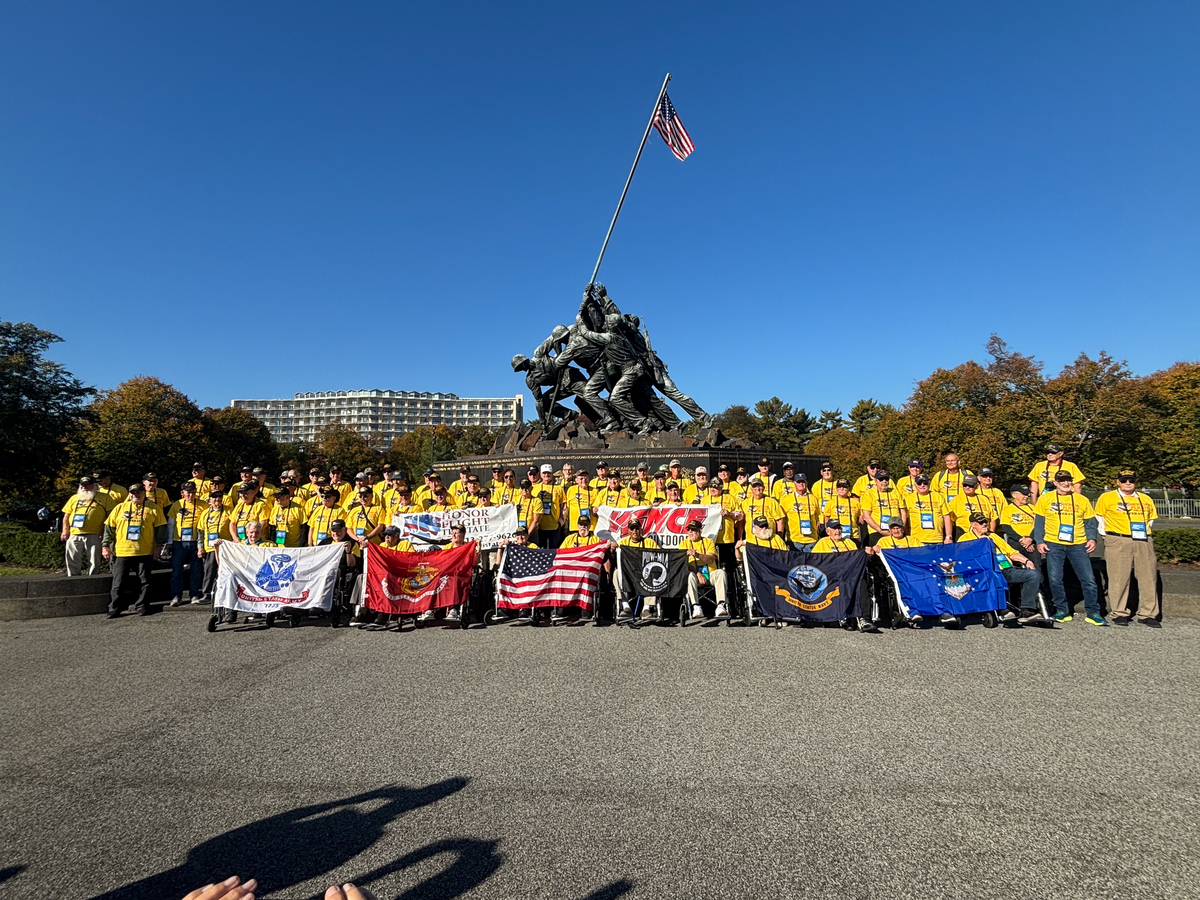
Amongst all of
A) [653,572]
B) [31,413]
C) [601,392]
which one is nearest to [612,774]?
[653,572]

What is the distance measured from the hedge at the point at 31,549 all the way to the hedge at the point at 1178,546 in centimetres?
2073

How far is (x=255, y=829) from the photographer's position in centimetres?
345

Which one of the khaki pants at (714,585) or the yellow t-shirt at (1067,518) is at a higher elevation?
the yellow t-shirt at (1067,518)

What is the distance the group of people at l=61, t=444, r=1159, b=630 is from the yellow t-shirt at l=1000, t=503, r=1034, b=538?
2cm

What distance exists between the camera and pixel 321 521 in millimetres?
10539

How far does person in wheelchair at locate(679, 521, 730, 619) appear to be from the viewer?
352 inches

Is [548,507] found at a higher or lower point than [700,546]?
higher

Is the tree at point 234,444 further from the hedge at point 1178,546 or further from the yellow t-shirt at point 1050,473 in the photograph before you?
the hedge at point 1178,546

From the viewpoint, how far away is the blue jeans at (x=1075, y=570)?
8578mm

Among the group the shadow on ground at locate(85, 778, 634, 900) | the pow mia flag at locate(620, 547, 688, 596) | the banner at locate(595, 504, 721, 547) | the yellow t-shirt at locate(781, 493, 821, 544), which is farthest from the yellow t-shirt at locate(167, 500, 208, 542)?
the yellow t-shirt at locate(781, 493, 821, 544)

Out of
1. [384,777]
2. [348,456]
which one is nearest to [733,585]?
[384,777]

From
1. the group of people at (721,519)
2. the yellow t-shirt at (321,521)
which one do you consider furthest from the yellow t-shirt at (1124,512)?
the yellow t-shirt at (321,521)

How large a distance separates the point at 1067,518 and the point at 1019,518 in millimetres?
741

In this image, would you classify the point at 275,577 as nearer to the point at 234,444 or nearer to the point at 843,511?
the point at 843,511
